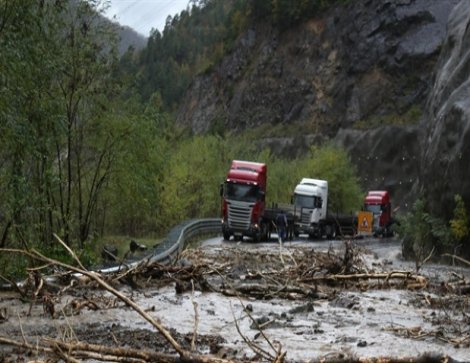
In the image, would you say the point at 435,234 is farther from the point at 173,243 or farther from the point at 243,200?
the point at 243,200

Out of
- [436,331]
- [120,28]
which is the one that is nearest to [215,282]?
[436,331]

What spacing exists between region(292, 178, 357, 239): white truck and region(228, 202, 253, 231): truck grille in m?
8.84

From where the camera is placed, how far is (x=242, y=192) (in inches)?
1560

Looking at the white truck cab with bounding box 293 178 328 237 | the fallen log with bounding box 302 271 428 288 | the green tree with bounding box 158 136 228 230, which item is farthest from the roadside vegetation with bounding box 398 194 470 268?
the green tree with bounding box 158 136 228 230

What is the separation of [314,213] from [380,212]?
39.2ft

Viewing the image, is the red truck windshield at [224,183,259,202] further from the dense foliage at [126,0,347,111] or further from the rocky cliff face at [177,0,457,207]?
the rocky cliff face at [177,0,457,207]

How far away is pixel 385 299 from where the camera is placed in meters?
13.5

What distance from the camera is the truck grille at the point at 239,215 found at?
38875 millimetres

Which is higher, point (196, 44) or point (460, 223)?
point (196, 44)

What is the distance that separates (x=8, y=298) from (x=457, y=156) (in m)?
19.2

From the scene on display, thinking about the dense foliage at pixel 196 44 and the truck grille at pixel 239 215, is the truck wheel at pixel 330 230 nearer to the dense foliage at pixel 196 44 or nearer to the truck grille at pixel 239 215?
the truck grille at pixel 239 215

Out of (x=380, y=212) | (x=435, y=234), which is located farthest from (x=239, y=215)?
(x=380, y=212)

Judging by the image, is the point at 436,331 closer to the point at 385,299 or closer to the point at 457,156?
the point at 385,299

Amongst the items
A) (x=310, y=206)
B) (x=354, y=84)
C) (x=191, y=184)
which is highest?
(x=354, y=84)
